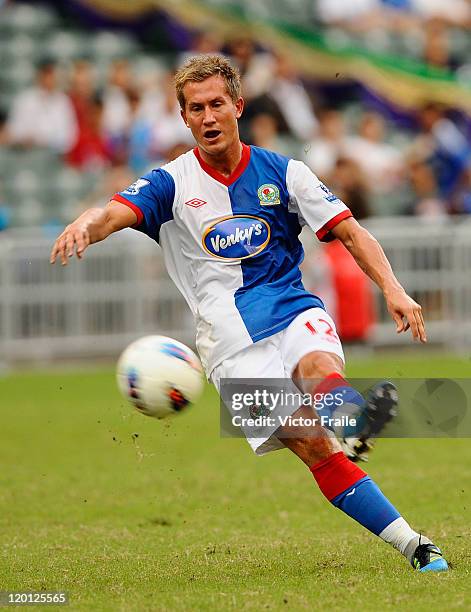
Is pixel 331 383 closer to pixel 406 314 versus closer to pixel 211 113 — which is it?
pixel 406 314

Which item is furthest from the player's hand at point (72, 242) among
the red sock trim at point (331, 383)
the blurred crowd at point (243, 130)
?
the blurred crowd at point (243, 130)

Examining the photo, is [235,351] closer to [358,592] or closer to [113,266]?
[358,592]

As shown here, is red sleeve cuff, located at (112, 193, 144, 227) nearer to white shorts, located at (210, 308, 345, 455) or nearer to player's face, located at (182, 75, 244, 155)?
player's face, located at (182, 75, 244, 155)

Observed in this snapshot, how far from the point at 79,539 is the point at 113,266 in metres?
9.57

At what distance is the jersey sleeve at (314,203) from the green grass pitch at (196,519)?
163 centimetres

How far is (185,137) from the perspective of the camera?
1780 centimetres

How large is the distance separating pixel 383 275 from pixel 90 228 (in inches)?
56.3

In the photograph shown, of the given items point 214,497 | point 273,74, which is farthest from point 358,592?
point 273,74

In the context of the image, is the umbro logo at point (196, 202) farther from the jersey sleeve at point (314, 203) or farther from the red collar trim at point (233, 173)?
the jersey sleeve at point (314, 203)

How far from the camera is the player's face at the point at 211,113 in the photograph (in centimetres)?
642

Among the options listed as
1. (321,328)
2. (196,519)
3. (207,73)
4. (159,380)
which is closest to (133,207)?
(207,73)

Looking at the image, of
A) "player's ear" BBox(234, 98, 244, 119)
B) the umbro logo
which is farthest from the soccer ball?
"player's ear" BBox(234, 98, 244, 119)

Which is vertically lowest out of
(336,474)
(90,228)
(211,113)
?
(336,474)

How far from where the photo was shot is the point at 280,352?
21.0 feet
